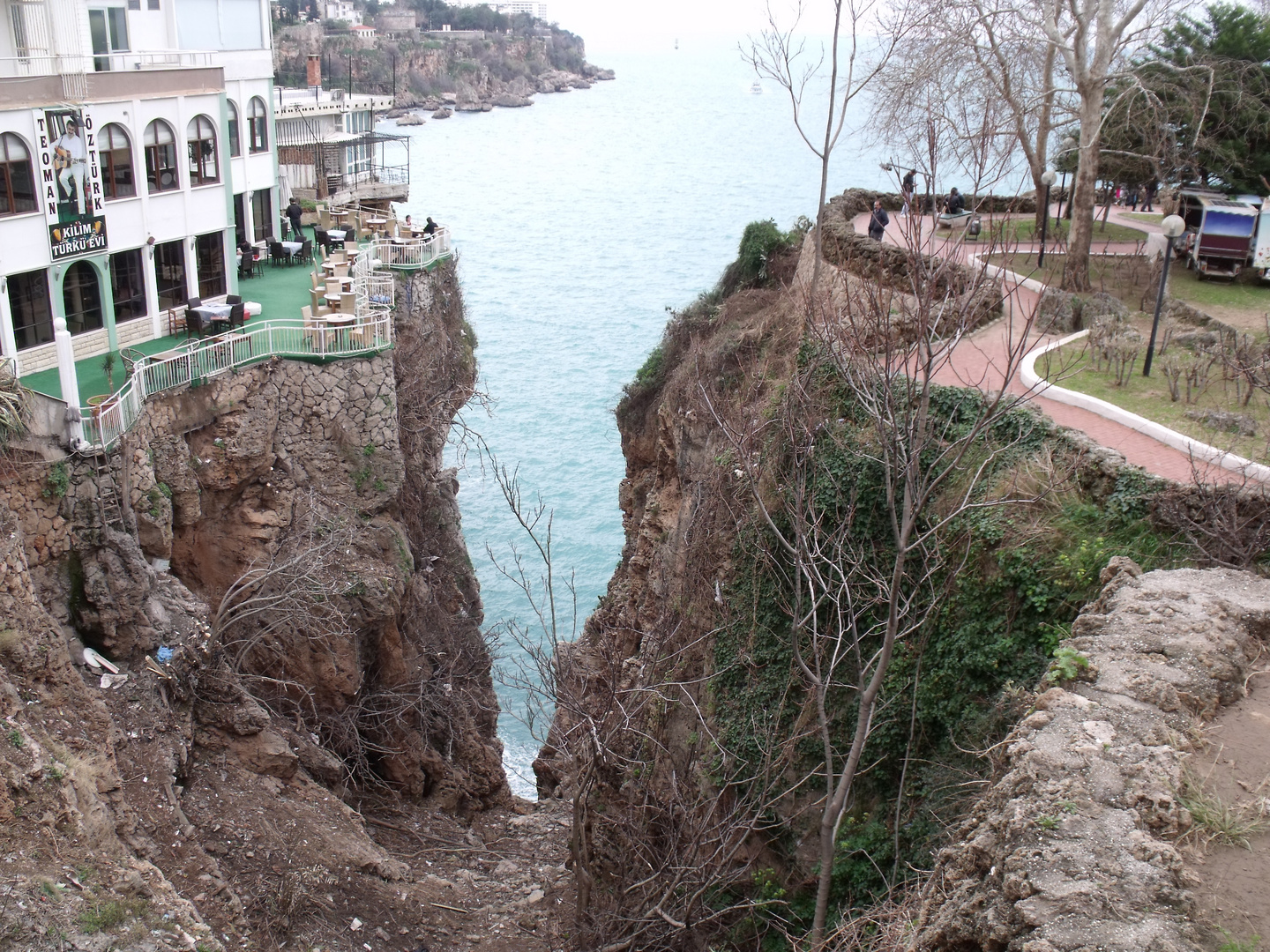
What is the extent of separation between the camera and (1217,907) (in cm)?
716

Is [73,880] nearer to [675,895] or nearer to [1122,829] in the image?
[675,895]

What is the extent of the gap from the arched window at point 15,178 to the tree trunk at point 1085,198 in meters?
21.4

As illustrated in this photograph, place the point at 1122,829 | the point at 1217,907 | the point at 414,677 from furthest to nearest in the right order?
the point at 414,677, the point at 1122,829, the point at 1217,907

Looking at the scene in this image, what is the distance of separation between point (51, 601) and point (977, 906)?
14.6m

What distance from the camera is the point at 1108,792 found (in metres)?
8.09

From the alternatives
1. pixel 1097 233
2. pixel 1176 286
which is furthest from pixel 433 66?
pixel 1176 286

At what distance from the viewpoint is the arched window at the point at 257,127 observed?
3053 cm

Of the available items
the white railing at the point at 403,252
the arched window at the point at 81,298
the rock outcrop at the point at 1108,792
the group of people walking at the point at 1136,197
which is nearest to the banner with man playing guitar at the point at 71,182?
the arched window at the point at 81,298

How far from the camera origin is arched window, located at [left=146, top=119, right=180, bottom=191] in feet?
75.1

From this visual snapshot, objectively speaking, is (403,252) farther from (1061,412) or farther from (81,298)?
(1061,412)

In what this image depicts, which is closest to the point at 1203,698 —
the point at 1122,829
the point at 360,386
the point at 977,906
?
the point at 1122,829

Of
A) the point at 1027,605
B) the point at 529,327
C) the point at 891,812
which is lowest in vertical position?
the point at 529,327

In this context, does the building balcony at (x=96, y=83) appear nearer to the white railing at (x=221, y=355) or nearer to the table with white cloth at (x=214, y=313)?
the table with white cloth at (x=214, y=313)

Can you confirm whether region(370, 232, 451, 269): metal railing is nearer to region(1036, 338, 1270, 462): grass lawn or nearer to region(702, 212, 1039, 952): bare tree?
region(702, 212, 1039, 952): bare tree
